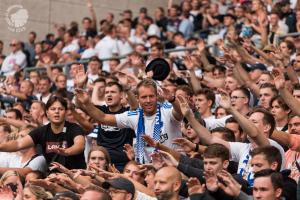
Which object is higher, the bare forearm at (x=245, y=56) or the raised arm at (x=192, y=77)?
the bare forearm at (x=245, y=56)

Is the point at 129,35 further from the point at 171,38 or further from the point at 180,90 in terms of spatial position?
the point at 180,90

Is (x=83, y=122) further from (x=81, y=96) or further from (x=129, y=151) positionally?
(x=129, y=151)

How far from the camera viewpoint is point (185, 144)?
9883mm

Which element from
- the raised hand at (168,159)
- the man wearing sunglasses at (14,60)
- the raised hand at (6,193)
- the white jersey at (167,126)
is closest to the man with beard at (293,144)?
the raised hand at (168,159)

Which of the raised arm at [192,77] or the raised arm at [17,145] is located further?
the raised arm at [192,77]

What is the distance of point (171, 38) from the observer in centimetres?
1995

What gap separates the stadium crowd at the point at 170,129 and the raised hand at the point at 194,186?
11mm

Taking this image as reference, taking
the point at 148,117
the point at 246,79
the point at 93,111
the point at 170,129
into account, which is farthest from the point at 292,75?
the point at 93,111

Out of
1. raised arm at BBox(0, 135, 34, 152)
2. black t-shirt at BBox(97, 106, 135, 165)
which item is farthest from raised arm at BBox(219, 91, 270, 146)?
raised arm at BBox(0, 135, 34, 152)

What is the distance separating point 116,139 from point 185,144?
2.48 meters

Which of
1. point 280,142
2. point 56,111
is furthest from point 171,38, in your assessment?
point 280,142

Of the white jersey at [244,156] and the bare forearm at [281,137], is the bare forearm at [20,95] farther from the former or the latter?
the bare forearm at [281,137]

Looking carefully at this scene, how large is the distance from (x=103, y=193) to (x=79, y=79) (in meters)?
3.78

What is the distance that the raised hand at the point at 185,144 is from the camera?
31.9 feet
